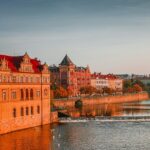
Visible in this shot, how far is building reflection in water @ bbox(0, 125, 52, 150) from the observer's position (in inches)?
1918

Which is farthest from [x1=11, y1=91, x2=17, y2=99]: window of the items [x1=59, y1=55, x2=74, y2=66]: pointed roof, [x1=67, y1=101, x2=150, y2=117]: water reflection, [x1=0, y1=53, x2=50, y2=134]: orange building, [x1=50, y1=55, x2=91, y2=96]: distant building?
[x1=59, y1=55, x2=74, y2=66]: pointed roof

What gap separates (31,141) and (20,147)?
3.87m

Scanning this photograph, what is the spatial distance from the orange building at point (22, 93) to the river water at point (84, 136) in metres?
1.88

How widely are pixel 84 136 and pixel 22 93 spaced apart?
13.1 meters

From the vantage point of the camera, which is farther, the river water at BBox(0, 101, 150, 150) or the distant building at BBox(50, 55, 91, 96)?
the distant building at BBox(50, 55, 91, 96)

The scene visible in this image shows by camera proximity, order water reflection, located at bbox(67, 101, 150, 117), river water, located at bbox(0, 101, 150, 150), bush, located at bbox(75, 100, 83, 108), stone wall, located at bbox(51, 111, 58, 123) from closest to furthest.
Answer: river water, located at bbox(0, 101, 150, 150) < stone wall, located at bbox(51, 111, 58, 123) < water reflection, located at bbox(67, 101, 150, 117) < bush, located at bbox(75, 100, 83, 108)

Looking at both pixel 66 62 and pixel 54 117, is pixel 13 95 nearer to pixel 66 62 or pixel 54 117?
pixel 54 117

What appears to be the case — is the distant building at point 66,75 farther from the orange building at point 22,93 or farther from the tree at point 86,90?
the orange building at point 22,93

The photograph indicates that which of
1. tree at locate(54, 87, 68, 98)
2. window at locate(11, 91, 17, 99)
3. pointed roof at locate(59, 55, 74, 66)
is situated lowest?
tree at locate(54, 87, 68, 98)

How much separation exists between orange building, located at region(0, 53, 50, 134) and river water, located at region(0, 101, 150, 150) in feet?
6.18

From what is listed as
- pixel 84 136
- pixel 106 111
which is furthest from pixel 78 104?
pixel 84 136

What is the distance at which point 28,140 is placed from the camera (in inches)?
2096

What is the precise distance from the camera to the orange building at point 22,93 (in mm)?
59188

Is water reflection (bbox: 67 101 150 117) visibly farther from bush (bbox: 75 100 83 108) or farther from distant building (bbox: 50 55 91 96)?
distant building (bbox: 50 55 91 96)
